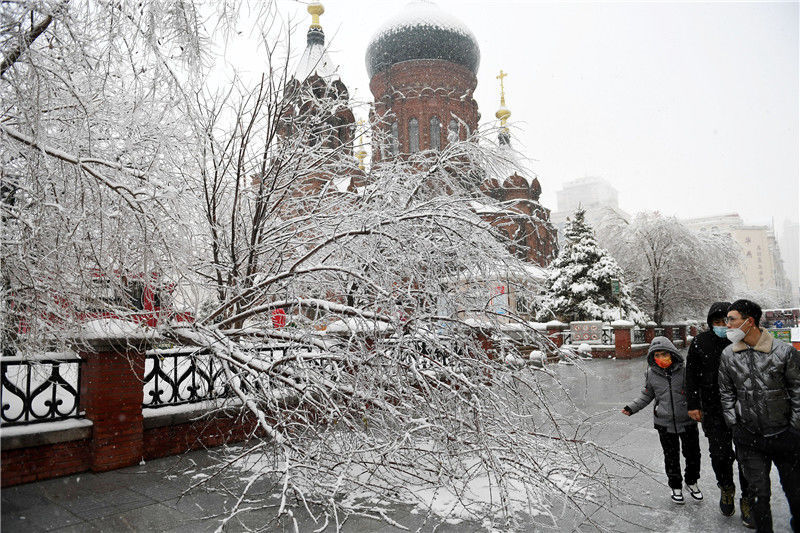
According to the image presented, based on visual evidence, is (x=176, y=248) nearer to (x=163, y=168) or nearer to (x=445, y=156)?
(x=163, y=168)

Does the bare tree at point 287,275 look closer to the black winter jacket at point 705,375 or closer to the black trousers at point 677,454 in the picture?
the black trousers at point 677,454

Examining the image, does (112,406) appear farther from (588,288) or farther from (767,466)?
(588,288)

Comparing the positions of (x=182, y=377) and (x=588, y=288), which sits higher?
(x=588, y=288)

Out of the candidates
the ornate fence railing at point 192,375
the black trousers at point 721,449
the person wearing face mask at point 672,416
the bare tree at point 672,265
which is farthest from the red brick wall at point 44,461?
the bare tree at point 672,265

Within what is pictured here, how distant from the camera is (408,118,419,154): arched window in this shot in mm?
34375

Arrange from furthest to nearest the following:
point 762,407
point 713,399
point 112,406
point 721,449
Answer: point 112,406
point 713,399
point 721,449
point 762,407

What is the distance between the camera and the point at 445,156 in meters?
6.29

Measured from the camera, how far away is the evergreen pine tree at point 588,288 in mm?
27578

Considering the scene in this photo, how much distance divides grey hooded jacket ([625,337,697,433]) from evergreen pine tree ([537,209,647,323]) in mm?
22474

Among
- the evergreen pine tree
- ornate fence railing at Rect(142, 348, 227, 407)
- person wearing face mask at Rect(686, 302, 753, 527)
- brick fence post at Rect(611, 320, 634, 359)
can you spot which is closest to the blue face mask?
person wearing face mask at Rect(686, 302, 753, 527)

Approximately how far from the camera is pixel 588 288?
27.7m

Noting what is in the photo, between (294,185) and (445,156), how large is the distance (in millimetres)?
2469

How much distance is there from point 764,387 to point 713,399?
0.84 metres

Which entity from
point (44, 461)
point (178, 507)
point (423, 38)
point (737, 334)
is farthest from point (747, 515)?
point (423, 38)
